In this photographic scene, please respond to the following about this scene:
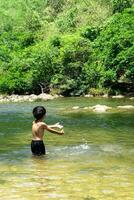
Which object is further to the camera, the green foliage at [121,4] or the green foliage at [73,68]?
the green foliage at [121,4]

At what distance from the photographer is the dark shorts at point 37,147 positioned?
42.8 ft

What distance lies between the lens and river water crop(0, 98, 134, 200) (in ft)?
31.1

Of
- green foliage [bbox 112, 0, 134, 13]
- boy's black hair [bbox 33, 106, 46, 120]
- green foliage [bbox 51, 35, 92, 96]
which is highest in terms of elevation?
green foliage [bbox 112, 0, 134, 13]

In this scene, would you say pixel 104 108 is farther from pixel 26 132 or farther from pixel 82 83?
pixel 82 83

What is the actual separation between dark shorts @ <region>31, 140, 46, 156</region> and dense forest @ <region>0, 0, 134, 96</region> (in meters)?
29.8

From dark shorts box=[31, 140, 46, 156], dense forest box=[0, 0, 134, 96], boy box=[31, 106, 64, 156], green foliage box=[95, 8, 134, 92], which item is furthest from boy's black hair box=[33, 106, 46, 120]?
dense forest box=[0, 0, 134, 96]

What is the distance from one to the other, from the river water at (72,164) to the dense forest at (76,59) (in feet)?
71.9

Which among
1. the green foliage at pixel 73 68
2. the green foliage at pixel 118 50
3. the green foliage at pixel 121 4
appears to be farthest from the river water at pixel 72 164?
the green foliage at pixel 121 4

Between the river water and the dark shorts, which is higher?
the dark shorts

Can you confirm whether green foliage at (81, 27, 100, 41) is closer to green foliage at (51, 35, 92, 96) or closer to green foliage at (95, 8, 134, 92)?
green foliage at (51, 35, 92, 96)

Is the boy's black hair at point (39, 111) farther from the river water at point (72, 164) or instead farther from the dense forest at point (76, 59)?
the dense forest at point (76, 59)

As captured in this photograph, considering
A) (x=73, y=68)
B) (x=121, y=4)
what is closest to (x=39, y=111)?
(x=73, y=68)

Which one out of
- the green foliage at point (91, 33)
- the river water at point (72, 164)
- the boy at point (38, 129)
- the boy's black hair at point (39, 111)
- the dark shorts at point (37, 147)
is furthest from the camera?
the green foliage at point (91, 33)

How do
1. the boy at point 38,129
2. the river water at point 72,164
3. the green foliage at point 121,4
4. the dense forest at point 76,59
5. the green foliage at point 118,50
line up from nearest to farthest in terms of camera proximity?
the river water at point 72,164
the boy at point 38,129
the green foliage at point 118,50
the dense forest at point 76,59
the green foliage at point 121,4
